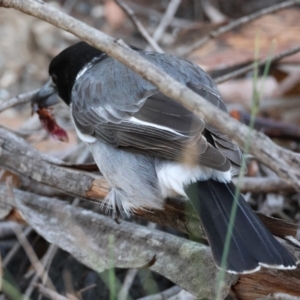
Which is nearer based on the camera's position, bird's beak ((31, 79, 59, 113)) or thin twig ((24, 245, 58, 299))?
thin twig ((24, 245, 58, 299))

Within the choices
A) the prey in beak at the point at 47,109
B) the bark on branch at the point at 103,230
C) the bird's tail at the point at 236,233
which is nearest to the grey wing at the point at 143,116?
the bird's tail at the point at 236,233

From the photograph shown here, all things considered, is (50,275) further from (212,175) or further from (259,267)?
(259,267)

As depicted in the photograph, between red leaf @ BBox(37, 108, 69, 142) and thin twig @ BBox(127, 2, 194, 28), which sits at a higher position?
red leaf @ BBox(37, 108, 69, 142)

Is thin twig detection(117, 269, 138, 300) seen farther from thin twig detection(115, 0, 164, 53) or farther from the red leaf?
thin twig detection(115, 0, 164, 53)

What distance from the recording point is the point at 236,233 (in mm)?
2139

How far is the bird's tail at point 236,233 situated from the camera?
79.2 inches

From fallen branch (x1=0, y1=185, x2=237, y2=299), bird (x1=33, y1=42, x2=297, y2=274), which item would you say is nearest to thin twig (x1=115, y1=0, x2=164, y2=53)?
bird (x1=33, y1=42, x2=297, y2=274)

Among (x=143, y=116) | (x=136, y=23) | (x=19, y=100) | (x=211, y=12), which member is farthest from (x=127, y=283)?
(x=211, y=12)

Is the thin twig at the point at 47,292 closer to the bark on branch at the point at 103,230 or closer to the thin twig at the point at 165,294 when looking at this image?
the bark on branch at the point at 103,230

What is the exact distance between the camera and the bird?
2.12m

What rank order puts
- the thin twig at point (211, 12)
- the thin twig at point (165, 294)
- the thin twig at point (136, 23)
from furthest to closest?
the thin twig at point (211, 12) < the thin twig at point (136, 23) < the thin twig at point (165, 294)

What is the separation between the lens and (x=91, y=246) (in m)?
2.71

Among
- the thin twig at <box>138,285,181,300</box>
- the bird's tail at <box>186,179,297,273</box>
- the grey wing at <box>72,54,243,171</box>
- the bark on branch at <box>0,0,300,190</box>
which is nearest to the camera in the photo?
the bark on branch at <box>0,0,300,190</box>

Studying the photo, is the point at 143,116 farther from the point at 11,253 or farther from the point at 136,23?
the point at 136,23
